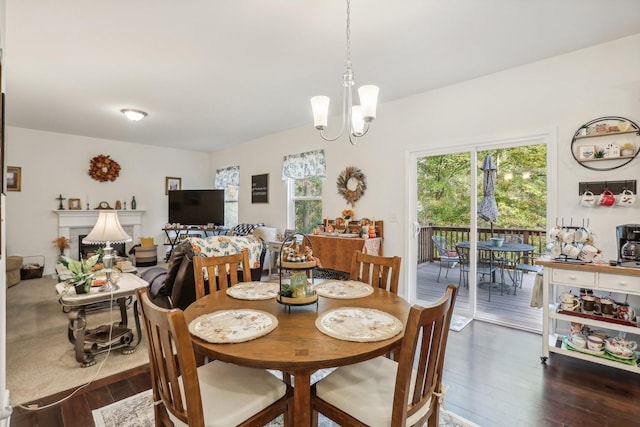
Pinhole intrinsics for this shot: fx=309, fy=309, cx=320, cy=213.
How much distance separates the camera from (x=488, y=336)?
2971 millimetres

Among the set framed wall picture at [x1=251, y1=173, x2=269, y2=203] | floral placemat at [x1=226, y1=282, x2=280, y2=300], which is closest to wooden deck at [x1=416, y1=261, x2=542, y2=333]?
floral placemat at [x1=226, y1=282, x2=280, y2=300]

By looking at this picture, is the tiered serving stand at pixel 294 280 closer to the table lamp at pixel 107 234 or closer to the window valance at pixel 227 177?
the table lamp at pixel 107 234

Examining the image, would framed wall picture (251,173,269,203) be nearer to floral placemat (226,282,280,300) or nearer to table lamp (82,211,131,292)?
table lamp (82,211,131,292)

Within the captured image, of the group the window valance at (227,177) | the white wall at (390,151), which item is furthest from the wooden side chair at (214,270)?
the window valance at (227,177)

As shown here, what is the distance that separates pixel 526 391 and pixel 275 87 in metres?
3.61

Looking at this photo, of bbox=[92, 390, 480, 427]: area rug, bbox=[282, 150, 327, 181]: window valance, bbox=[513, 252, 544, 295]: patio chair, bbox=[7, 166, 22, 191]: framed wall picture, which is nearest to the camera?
bbox=[92, 390, 480, 427]: area rug

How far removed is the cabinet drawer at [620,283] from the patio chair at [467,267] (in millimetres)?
1213

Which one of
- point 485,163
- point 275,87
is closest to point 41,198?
point 275,87

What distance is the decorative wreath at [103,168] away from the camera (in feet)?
20.0

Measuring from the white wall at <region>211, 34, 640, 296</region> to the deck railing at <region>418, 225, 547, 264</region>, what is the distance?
258mm

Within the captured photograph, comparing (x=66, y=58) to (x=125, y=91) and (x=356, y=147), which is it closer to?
(x=125, y=91)

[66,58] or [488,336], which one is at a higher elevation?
[66,58]

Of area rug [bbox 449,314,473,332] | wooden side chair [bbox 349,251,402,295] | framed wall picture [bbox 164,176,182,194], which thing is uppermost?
framed wall picture [bbox 164,176,182,194]

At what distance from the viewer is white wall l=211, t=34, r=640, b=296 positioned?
2582mm
